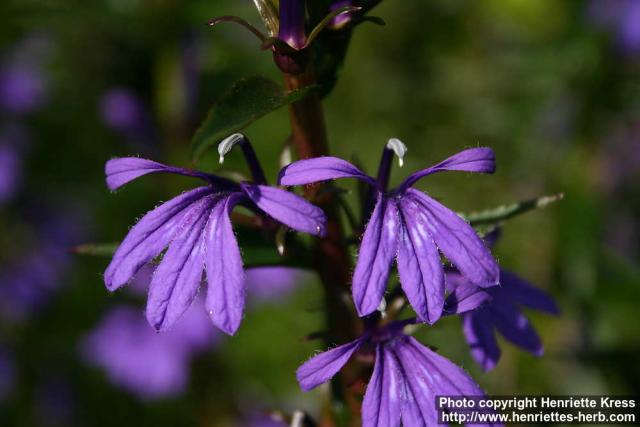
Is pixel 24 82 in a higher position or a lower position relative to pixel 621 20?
lower

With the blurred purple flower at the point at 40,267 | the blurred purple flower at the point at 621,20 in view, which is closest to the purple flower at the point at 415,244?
the blurred purple flower at the point at 621,20

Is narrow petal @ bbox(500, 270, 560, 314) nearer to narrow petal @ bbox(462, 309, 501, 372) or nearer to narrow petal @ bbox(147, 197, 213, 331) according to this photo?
narrow petal @ bbox(462, 309, 501, 372)

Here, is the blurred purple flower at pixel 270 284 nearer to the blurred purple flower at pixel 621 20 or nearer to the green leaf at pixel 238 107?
the blurred purple flower at pixel 621 20

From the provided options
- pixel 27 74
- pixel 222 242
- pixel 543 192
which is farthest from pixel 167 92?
pixel 222 242

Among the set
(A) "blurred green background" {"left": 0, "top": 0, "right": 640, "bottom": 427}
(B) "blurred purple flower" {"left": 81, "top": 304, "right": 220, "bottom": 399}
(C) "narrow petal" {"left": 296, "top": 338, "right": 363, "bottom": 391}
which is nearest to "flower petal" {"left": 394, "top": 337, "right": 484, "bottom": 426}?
(C) "narrow petal" {"left": 296, "top": 338, "right": 363, "bottom": 391}

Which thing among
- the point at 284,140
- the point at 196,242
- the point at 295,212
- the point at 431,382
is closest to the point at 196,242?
the point at 196,242

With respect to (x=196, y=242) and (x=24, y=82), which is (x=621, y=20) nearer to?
(x=196, y=242)
